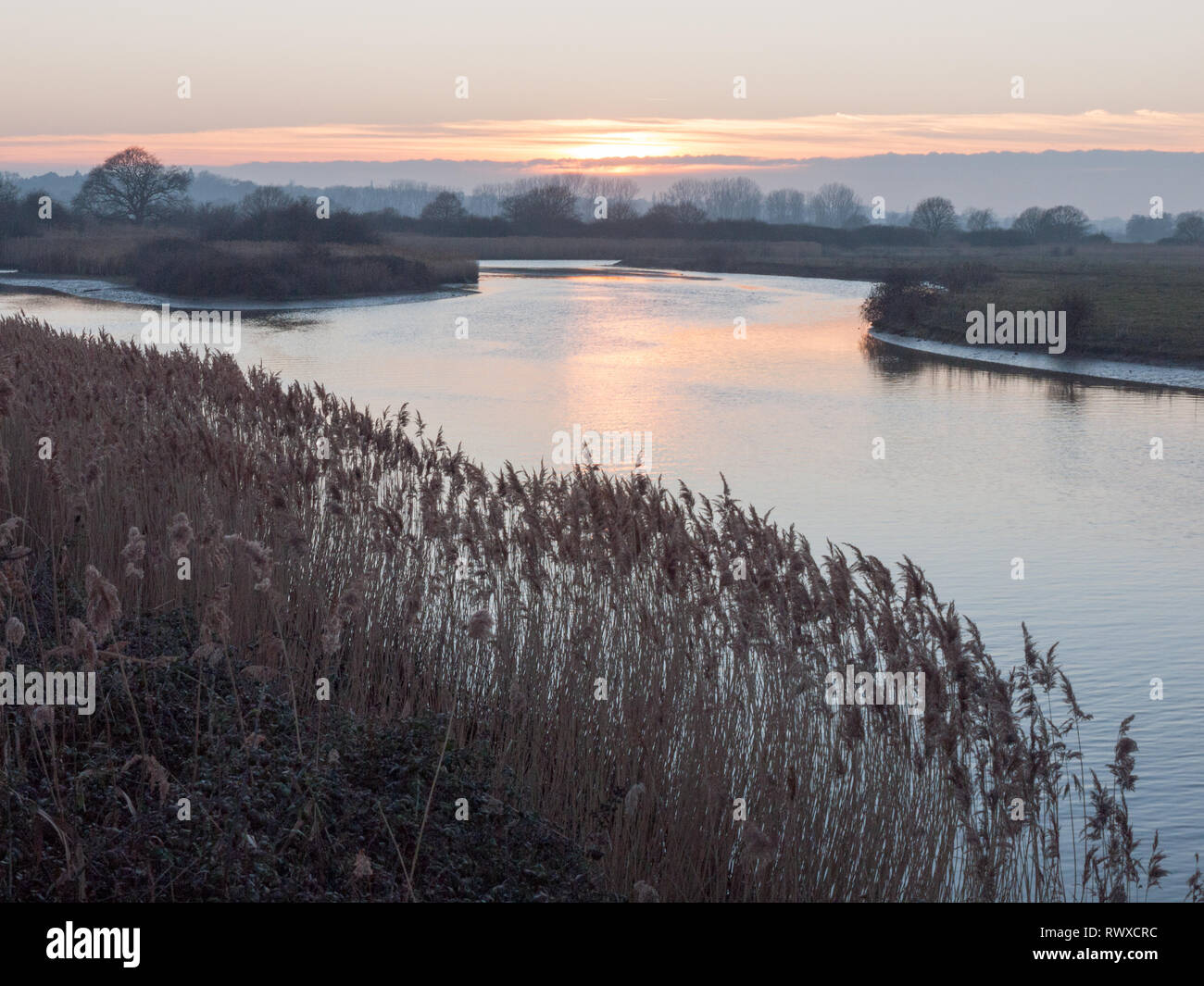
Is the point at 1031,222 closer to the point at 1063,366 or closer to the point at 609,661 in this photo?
the point at 1063,366

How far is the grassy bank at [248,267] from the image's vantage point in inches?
1992

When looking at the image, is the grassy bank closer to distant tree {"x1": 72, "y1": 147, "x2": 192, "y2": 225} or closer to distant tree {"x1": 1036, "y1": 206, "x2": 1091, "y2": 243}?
distant tree {"x1": 72, "y1": 147, "x2": 192, "y2": 225}

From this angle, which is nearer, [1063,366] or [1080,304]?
[1063,366]

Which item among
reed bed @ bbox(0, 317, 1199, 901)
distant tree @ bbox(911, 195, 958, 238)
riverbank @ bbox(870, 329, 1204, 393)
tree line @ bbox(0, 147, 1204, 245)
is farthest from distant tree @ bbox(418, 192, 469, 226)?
reed bed @ bbox(0, 317, 1199, 901)

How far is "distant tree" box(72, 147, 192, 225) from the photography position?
103 metres

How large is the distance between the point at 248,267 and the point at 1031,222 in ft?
353

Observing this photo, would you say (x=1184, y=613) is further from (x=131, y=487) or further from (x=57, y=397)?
(x=57, y=397)

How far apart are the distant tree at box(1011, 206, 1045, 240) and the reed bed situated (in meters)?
131

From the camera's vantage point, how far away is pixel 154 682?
5.95m

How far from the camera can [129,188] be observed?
103 metres

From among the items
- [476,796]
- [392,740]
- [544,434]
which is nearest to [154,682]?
[392,740]

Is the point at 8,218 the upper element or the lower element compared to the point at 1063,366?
upper

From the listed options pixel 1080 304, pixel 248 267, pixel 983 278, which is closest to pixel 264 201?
pixel 248 267

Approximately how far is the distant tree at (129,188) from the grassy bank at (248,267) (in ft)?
118
